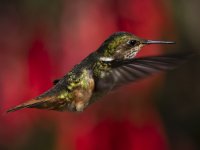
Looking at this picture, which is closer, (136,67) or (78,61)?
(136,67)

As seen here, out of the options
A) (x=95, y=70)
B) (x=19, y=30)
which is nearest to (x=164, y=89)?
(x=19, y=30)

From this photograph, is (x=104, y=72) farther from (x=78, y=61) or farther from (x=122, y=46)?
(x=78, y=61)

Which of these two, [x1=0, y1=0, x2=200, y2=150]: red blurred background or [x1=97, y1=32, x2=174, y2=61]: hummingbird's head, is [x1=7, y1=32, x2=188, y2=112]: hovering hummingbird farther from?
[x1=0, y1=0, x2=200, y2=150]: red blurred background

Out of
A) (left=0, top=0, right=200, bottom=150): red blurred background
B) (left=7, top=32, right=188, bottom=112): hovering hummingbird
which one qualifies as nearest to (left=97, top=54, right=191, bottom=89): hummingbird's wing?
(left=7, top=32, right=188, bottom=112): hovering hummingbird

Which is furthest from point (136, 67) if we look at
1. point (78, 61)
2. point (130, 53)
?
point (78, 61)

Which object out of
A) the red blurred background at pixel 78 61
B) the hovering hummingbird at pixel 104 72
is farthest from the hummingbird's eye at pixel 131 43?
the red blurred background at pixel 78 61

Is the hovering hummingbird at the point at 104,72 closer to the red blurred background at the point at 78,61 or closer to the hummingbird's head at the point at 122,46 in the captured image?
the hummingbird's head at the point at 122,46
